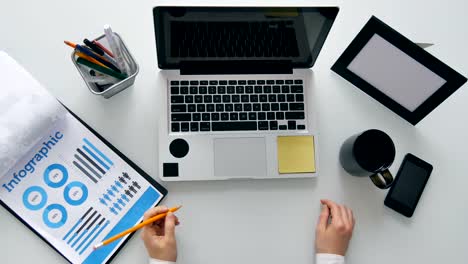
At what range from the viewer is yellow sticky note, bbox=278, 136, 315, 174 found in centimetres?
82

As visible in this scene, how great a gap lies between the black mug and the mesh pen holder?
44 cm

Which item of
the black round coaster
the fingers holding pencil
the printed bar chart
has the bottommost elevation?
the fingers holding pencil

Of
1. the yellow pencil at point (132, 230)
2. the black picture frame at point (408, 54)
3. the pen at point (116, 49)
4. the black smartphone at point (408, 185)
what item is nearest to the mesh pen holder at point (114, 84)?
the pen at point (116, 49)

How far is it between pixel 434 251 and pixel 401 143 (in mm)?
232

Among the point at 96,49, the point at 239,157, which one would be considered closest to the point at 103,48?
the point at 96,49

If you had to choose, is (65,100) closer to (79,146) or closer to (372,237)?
(79,146)

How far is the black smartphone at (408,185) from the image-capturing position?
2.77 feet

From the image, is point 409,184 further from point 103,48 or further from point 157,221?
point 103,48

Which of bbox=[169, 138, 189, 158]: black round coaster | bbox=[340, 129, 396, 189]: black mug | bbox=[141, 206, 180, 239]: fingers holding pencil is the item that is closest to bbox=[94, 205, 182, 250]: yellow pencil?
bbox=[141, 206, 180, 239]: fingers holding pencil

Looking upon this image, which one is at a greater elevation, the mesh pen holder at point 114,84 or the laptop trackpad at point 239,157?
the mesh pen holder at point 114,84

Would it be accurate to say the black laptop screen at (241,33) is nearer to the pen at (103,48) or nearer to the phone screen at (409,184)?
the pen at (103,48)

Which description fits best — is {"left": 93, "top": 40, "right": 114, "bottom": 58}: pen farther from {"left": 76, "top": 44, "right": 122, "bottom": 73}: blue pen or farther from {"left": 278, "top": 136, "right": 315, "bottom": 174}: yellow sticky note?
{"left": 278, "top": 136, "right": 315, "bottom": 174}: yellow sticky note

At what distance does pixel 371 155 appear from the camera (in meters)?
0.81

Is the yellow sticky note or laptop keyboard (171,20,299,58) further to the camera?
the yellow sticky note
